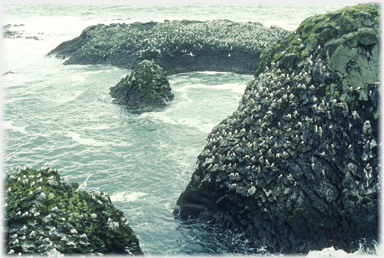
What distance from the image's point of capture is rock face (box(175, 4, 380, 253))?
37.9 feet

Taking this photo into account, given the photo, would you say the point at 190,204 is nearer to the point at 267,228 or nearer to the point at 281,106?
the point at 267,228

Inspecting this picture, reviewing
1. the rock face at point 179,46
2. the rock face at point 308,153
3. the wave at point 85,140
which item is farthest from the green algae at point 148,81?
the rock face at point 308,153

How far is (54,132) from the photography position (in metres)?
21.9

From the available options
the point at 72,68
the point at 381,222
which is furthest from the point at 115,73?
the point at 381,222

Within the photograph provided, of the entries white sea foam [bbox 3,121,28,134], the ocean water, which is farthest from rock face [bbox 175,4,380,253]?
white sea foam [bbox 3,121,28,134]

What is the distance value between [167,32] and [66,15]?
49.9m

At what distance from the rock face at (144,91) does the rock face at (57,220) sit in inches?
559

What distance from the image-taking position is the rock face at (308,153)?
37.9 feet

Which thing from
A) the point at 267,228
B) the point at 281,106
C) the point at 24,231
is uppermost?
the point at 281,106

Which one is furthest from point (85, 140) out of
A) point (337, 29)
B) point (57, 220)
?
point (337, 29)

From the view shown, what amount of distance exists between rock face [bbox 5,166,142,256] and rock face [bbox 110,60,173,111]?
14.2 meters

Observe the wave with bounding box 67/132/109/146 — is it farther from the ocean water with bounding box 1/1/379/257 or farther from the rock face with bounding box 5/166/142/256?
the rock face with bounding box 5/166/142/256

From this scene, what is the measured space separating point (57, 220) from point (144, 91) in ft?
55.8

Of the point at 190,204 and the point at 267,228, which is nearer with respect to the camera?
the point at 267,228
